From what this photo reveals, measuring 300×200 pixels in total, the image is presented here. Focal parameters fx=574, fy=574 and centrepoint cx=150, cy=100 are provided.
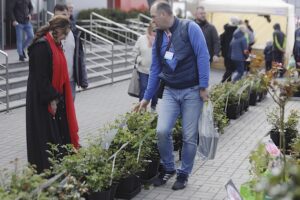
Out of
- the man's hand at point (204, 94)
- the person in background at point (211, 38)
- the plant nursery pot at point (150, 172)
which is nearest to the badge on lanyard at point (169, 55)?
the man's hand at point (204, 94)

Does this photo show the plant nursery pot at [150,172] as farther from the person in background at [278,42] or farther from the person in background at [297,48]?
the person in background at [278,42]

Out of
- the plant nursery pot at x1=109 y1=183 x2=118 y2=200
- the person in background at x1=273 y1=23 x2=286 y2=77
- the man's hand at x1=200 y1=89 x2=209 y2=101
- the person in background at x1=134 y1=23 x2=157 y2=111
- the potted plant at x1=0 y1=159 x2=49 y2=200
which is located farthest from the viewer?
the person in background at x1=273 y1=23 x2=286 y2=77

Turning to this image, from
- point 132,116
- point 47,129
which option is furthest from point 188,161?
point 47,129

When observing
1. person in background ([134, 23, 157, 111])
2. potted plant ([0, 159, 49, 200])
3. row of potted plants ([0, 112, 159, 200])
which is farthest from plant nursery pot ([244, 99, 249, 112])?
potted plant ([0, 159, 49, 200])

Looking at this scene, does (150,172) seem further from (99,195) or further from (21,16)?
(21,16)

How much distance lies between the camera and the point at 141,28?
22.9 metres

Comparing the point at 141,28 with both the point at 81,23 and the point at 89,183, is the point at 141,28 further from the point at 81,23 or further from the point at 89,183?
the point at 89,183

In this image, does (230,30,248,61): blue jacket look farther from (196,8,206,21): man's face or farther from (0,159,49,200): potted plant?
(0,159,49,200): potted plant

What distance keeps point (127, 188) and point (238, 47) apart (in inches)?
398

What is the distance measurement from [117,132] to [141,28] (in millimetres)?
17512

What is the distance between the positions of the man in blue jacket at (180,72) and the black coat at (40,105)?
3.41 ft

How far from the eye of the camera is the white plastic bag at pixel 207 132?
5.52 metres

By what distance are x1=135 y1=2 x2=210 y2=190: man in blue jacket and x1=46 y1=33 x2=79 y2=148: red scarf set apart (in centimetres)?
92

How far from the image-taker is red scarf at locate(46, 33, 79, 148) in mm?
5660
